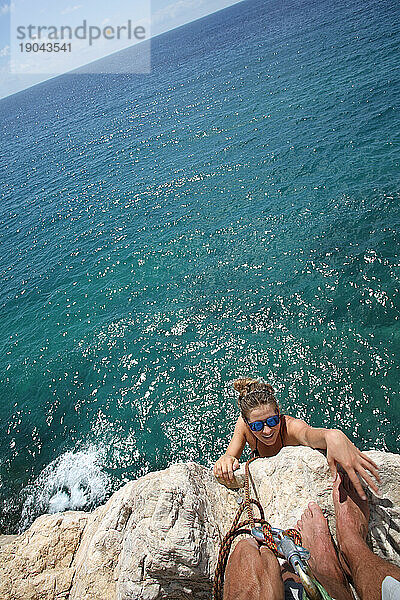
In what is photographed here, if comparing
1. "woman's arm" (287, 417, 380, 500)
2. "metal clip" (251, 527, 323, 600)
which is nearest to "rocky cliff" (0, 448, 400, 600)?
Result: "woman's arm" (287, 417, 380, 500)

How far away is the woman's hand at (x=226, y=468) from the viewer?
6.01 metres

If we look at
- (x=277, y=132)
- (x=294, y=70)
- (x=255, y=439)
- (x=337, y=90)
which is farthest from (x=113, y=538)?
(x=294, y=70)

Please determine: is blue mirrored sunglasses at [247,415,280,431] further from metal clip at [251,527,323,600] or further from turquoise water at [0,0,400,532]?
turquoise water at [0,0,400,532]

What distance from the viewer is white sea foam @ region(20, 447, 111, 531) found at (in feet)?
39.8

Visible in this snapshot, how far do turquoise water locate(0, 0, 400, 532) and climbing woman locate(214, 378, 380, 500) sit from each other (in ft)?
19.0

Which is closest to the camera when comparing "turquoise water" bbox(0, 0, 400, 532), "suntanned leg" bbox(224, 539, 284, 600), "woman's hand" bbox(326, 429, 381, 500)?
"suntanned leg" bbox(224, 539, 284, 600)

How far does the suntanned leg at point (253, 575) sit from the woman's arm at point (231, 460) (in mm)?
1377

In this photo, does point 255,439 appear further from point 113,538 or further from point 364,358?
point 364,358

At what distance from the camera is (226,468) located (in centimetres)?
603

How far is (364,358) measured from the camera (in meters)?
12.7

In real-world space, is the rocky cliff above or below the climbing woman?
below

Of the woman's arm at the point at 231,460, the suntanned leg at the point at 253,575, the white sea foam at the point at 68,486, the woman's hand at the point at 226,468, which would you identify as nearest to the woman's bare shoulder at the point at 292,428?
the woman's arm at the point at 231,460

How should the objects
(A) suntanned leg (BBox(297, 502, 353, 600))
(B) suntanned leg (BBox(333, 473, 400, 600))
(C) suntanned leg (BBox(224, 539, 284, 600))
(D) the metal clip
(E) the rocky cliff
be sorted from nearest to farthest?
(D) the metal clip → (C) suntanned leg (BBox(224, 539, 284, 600)) → (B) suntanned leg (BBox(333, 473, 400, 600)) → (A) suntanned leg (BBox(297, 502, 353, 600)) → (E) the rocky cliff

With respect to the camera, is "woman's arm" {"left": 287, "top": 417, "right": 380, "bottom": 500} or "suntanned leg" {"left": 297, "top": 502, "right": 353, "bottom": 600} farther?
"woman's arm" {"left": 287, "top": 417, "right": 380, "bottom": 500}
